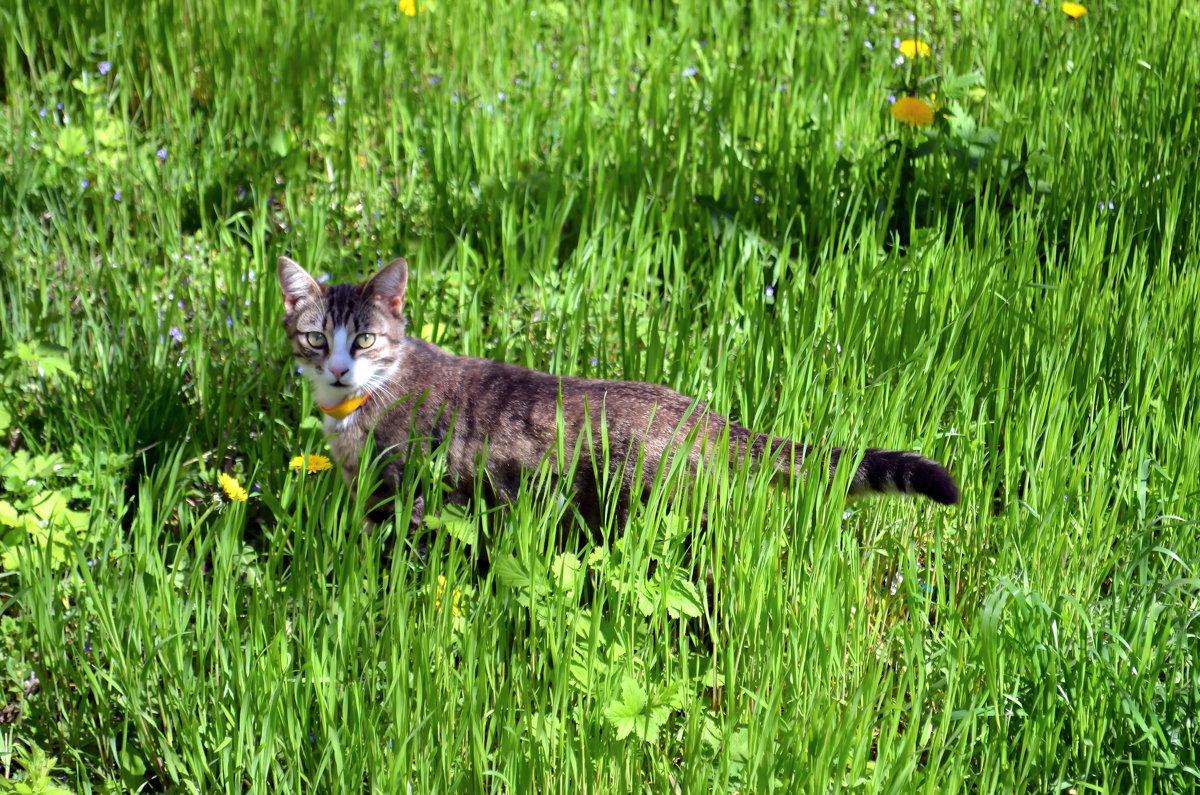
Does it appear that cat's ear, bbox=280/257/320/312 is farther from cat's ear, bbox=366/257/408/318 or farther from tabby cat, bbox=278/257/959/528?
cat's ear, bbox=366/257/408/318

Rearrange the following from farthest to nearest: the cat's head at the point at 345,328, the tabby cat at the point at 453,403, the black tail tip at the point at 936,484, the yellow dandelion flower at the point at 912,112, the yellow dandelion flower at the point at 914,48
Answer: the yellow dandelion flower at the point at 914,48 < the yellow dandelion flower at the point at 912,112 < the cat's head at the point at 345,328 < the tabby cat at the point at 453,403 < the black tail tip at the point at 936,484

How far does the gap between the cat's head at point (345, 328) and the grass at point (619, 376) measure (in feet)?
0.67

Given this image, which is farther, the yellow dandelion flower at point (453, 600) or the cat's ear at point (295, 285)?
the cat's ear at point (295, 285)

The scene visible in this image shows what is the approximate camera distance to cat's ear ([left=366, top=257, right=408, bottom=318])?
2867 millimetres

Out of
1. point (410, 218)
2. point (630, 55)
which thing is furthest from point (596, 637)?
point (630, 55)

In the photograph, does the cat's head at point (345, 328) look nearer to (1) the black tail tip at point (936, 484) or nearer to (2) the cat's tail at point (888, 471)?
(2) the cat's tail at point (888, 471)

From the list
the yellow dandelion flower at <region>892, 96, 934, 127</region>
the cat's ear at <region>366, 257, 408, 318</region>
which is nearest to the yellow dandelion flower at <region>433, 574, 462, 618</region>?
the cat's ear at <region>366, 257, 408, 318</region>

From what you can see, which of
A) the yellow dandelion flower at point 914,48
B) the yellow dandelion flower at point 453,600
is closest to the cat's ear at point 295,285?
the yellow dandelion flower at point 453,600

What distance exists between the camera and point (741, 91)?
4.24 m

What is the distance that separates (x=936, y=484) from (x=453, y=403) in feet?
4.25

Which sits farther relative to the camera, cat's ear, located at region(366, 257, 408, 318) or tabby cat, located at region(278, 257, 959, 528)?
cat's ear, located at region(366, 257, 408, 318)

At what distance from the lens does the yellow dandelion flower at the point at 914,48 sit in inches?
175

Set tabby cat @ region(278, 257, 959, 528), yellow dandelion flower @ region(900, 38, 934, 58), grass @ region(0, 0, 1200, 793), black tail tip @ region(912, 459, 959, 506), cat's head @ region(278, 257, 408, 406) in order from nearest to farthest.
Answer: grass @ region(0, 0, 1200, 793), black tail tip @ region(912, 459, 959, 506), tabby cat @ region(278, 257, 959, 528), cat's head @ region(278, 257, 408, 406), yellow dandelion flower @ region(900, 38, 934, 58)

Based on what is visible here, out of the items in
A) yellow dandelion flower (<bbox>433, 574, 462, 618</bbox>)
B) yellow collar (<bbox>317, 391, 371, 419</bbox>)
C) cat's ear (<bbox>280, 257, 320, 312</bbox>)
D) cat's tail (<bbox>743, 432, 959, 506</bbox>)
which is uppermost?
cat's ear (<bbox>280, 257, 320, 312</bbox>)
